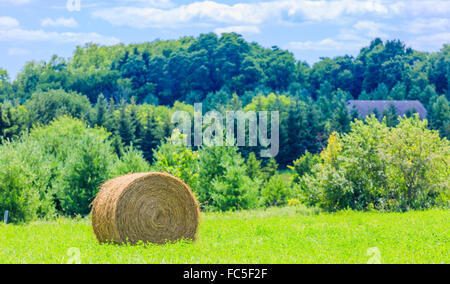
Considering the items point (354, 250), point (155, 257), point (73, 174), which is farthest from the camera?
point (73, 174)

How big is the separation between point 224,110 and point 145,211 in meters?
64.9

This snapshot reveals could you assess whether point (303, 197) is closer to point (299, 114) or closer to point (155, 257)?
point (155, 257)

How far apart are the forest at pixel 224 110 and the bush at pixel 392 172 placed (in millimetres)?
59

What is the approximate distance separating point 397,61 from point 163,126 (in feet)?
164

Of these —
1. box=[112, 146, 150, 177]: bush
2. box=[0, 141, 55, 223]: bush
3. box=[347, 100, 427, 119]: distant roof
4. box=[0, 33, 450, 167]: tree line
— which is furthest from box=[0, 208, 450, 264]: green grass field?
box=[347, 100, 427, 119]: distant roof

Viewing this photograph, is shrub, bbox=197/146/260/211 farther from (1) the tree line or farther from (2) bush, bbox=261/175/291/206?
(1) the tree line

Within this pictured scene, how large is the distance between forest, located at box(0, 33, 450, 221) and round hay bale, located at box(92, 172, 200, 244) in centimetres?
924

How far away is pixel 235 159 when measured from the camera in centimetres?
2811

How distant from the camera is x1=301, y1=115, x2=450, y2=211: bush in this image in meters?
22.2

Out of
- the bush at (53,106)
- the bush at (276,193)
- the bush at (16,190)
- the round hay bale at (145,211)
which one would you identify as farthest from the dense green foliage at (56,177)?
the bush at (53,106)

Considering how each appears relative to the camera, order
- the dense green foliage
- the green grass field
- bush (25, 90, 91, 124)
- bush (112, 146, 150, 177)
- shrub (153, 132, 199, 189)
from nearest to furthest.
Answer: the green grass field, the dense green foliage, shrub (153, 132, 199, 189), bush (112, 146, 150, 177), bush (25, 90, 91, 124)

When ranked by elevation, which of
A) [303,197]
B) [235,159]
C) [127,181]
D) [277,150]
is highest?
[127,181]

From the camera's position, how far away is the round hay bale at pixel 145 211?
40.6ft

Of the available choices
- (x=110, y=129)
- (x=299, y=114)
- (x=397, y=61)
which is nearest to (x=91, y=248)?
(x=110, y=129)
